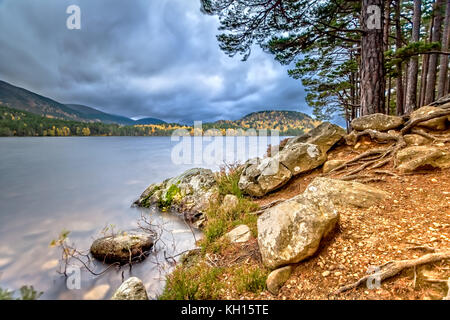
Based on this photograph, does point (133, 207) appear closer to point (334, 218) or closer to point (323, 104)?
point (334, 218)

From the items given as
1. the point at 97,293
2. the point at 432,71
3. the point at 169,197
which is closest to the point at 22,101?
the point at 169,197

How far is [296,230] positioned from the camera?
2750mm

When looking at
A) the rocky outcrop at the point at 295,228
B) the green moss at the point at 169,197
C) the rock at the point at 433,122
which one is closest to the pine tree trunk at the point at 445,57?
the rock at the point at 433,122

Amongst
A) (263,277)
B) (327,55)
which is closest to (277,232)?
(263,277)

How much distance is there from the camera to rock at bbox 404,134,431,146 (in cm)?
530

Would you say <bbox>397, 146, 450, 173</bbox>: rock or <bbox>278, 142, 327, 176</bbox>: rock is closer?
<bbox>397, 146, 450, 173</bbox>: rock

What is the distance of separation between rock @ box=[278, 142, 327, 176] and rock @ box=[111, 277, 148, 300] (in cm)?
531

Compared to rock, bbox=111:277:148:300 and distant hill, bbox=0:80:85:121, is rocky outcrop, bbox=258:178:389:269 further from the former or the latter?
distant hill, bbox=0:80:85:121

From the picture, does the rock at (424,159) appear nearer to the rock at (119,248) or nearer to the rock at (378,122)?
the rock at (378,122)

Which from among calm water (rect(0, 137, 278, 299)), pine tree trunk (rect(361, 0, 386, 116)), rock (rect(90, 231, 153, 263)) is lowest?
calm water (rect(0, 137, 278, 299))

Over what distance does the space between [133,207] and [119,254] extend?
5.09 m

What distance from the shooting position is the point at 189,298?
2787 millimetres

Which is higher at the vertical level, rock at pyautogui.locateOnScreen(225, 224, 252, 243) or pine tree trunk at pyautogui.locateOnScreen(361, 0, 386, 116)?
pine tree trunk at pyautogui.locateOnScreen(361, 0, 386, 116)

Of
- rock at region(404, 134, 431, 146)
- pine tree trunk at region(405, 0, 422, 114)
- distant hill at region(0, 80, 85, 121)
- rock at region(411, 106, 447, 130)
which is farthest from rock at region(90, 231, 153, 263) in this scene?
distant hill at region(0, 80, 85, 121)
